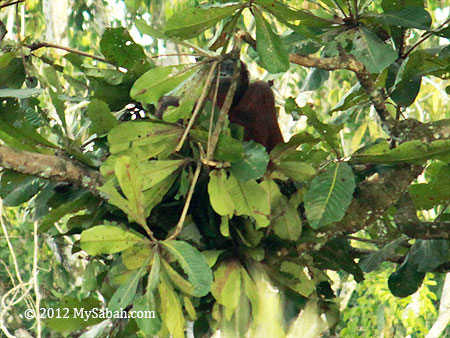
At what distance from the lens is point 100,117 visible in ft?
7.66

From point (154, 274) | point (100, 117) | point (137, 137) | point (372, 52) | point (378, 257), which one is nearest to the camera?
point (154, 274)

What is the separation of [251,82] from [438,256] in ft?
5.91

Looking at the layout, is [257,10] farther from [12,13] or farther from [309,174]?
[12,13]

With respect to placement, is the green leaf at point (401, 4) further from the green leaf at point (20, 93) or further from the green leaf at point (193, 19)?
the green leaf at point (20, 93)

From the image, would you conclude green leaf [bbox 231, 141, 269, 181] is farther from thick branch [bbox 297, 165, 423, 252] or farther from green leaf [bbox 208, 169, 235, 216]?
thick branch [bbox 297, 165, 423, 252]

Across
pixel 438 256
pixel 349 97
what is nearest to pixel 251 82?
pixel 349 97

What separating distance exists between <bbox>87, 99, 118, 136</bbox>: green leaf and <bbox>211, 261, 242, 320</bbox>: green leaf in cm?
61

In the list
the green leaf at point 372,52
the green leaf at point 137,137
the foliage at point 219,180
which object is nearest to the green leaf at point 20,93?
the foliage at point 219,180

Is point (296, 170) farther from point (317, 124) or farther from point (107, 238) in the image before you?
point (107, 238)

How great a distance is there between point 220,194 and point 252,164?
0.45ft

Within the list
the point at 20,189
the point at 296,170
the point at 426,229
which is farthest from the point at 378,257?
the point at 20,189

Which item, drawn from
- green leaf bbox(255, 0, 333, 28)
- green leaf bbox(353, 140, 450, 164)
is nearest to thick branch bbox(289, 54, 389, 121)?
green leaf bbox(255, 0, 333, 28)

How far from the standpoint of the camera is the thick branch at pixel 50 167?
6.89 feet

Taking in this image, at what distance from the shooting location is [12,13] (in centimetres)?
740
